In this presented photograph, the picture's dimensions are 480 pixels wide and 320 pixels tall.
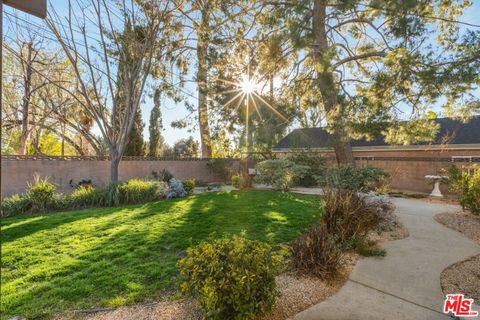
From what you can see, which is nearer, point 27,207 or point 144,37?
point 27,207

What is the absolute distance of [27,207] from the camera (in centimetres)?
724

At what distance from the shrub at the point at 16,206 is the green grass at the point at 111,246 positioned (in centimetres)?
108

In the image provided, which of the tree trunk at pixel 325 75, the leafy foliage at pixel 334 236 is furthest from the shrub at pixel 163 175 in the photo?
the leafy foliage at pixel 334 236

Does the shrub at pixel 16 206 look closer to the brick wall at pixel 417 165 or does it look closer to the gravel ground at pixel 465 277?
the gravel ground at pixel 465 277

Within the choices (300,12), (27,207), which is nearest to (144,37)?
(300,12)

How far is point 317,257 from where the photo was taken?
11.3 feet

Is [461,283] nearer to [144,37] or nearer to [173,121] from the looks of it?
[144,37]

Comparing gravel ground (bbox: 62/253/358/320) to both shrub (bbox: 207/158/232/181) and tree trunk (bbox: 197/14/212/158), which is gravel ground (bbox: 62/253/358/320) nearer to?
tree trunk (bbox: 197/14/212/158)

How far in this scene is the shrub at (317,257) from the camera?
3.35 m

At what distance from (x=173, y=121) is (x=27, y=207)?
23.9 feet

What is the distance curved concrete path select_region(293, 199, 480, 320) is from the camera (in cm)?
269

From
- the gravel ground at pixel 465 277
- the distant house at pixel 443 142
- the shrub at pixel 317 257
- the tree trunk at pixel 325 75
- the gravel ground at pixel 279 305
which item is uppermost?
the tree trunk at pixel 325 75

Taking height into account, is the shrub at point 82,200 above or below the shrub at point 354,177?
below

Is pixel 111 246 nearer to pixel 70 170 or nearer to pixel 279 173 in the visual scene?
pixel 70 170
